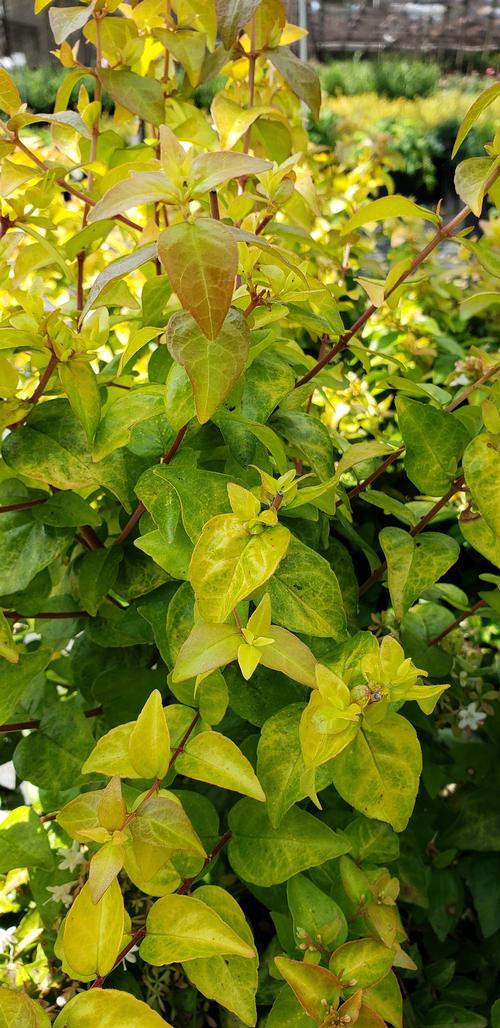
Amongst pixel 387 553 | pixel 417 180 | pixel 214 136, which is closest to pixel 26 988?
pixel 387 553

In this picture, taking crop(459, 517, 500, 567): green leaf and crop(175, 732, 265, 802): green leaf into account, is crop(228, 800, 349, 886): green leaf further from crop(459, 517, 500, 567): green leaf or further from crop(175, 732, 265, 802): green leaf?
crop(459, 517, 500, 567): green leaf

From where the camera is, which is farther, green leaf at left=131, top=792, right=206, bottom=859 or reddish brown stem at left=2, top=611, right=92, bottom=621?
reddish brown stem at left=2, top=611, right=92, bottom=621

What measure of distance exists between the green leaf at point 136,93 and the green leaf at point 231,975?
0.63 metres

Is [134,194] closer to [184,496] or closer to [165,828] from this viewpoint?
[184,496]

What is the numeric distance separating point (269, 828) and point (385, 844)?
0.12m

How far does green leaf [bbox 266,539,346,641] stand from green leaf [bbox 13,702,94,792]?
237 millimetres

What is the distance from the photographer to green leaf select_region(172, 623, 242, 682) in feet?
1.49

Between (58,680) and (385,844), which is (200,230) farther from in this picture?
(58,680)

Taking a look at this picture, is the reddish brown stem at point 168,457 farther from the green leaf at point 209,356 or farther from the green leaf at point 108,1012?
the green leaf at point 108,1012

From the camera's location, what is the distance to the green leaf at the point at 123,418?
20.9 inches

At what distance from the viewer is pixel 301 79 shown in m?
0.75

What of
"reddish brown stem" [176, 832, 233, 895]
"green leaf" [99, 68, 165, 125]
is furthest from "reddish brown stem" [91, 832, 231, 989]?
"green leaf" [99, 68, 165, 125]

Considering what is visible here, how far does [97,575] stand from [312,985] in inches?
12.5

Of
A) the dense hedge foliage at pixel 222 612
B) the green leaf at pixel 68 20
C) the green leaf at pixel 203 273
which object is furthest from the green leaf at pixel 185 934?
the green leaf at pixel 68 20
